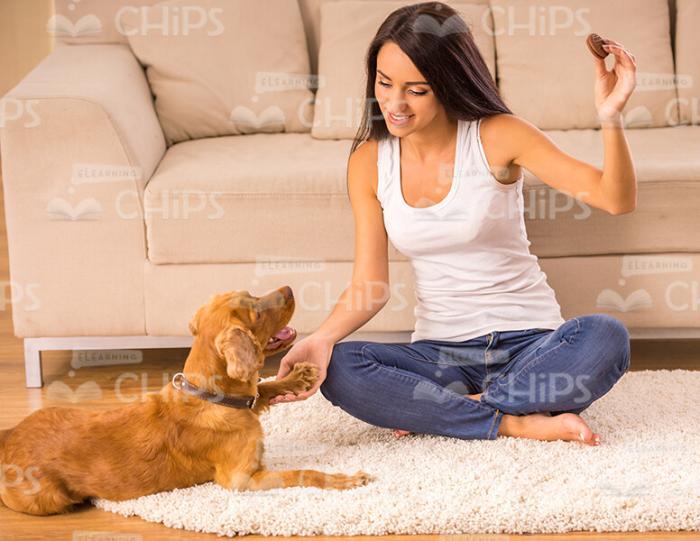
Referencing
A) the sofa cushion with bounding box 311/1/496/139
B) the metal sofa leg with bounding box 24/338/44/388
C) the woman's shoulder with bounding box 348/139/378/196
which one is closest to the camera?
the woman's shoulder with bounding box 348/139/378/196

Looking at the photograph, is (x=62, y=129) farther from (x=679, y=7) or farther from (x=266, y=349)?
(x=679, y=7)

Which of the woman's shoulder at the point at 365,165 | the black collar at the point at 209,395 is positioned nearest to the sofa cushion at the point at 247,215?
the woman's shoulder at the point at 365,165

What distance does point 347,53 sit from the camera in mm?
3152

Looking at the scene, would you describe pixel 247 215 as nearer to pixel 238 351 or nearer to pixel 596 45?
pixel 238 351

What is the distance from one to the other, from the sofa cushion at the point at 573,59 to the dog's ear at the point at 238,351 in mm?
1542

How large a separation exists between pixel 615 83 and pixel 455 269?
57 centimetres

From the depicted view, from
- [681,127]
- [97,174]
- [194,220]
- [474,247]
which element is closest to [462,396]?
[474,247]

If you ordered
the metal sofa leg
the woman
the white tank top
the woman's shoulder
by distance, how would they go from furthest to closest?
1. the metal sofa leg
2. the woman's shoulder
3. the white tank top
4. the woman

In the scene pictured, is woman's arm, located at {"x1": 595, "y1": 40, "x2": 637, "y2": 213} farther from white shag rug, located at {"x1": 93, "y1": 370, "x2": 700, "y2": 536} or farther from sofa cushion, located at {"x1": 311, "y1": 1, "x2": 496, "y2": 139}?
sofa cushion, located at {"x1": 311, "y1": 1, "x2": 496, "y2": 139}

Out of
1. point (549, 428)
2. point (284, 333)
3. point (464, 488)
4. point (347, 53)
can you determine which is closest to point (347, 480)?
point (464, 488)

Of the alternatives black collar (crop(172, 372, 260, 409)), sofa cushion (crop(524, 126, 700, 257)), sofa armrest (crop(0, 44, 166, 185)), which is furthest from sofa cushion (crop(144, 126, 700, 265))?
black collar (crop(172, 372, 260, 409))

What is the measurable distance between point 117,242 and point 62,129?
0.32 m

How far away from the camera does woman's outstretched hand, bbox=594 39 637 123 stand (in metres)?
1.87

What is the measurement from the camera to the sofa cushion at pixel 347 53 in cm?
311
